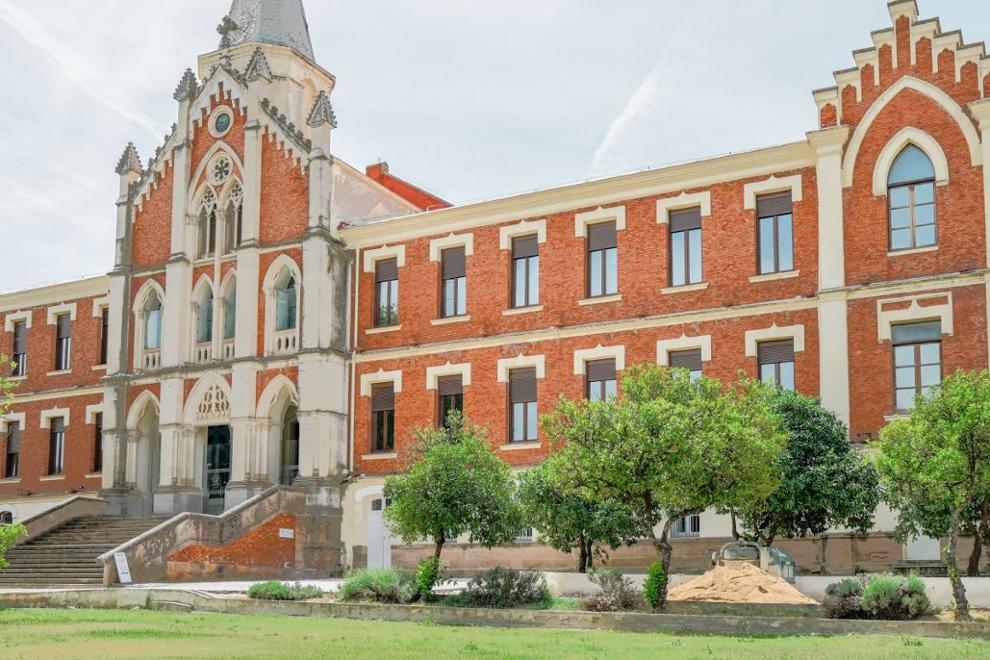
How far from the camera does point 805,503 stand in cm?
2570

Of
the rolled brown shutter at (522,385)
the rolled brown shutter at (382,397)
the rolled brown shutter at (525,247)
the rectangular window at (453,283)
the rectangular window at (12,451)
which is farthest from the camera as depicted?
the rectangular window at (12,451)

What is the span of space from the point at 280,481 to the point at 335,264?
7.05 meters

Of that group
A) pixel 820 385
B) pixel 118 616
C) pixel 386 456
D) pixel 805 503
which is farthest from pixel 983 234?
pixel 118 616

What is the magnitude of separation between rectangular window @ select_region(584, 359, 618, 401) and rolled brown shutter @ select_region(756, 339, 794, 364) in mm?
4083

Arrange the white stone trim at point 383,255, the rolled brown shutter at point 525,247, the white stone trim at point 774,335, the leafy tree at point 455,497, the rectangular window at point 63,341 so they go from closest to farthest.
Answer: the leafy tree at point 455,497, the white stone trim at point 774,335, the rolled brown shutter at point 525,247, the white stone trim at point 383,255, the rectangular window at point 63,341

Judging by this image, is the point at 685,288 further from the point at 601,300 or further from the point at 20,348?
the point at 20,348

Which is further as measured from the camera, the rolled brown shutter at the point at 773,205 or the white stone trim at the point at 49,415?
the white stone trim at the point at 49,415

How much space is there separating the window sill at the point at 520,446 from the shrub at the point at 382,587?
949 cm

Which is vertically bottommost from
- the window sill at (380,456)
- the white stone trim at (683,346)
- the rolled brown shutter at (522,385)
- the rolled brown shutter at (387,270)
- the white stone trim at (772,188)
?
the window sill at (380,456)

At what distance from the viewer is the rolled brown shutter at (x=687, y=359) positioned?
104ft

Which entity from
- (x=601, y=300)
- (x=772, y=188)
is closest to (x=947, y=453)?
(x=772, y=188)

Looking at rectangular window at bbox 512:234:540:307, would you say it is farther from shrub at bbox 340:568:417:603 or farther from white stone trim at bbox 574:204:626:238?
shrub at bbox 340:568:417:603

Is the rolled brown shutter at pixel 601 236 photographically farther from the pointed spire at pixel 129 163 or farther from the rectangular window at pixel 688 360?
the pointed spire at pixel 129 163

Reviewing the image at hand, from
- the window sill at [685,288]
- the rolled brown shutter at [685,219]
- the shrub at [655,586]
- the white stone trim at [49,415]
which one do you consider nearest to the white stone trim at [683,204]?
the rolled brown shutter at [685,219]
